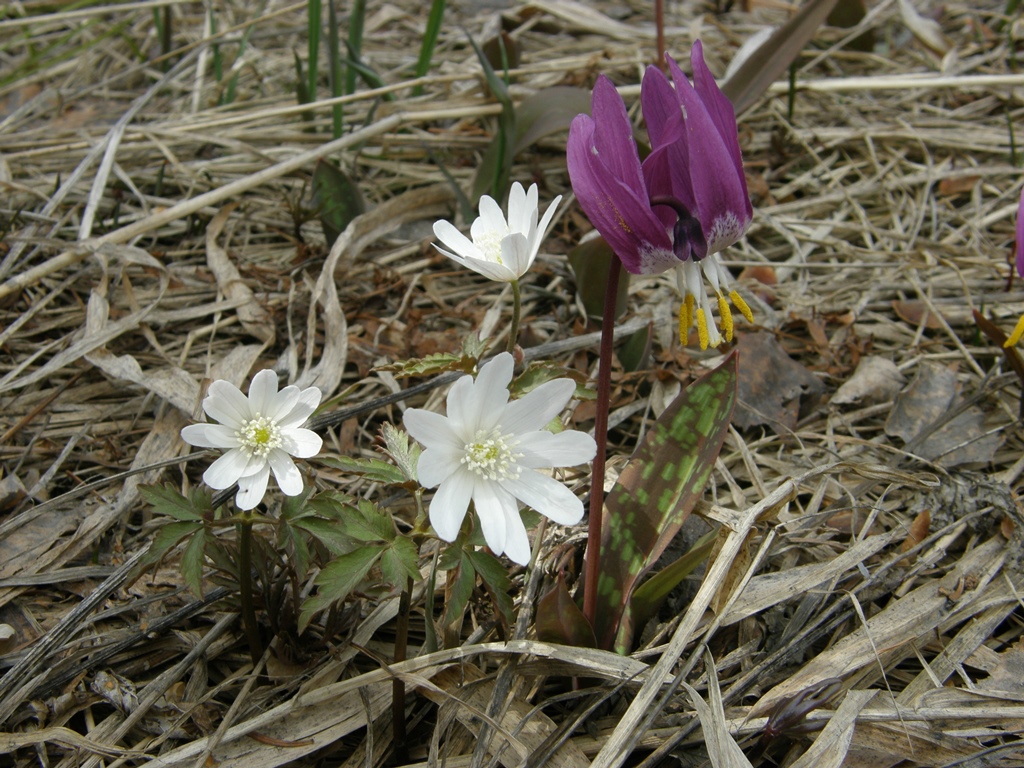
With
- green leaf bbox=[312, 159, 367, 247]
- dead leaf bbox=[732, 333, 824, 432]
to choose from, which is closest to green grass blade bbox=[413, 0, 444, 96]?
green leaf bbox=[312, 159, 367, 247]

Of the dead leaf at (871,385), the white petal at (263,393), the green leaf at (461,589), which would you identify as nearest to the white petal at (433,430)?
the green leaf at (461,589)

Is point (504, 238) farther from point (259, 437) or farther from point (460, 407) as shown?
point (259, 437)

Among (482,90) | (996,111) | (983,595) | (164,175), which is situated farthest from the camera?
(996,111)

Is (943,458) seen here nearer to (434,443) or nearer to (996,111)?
(434,443)

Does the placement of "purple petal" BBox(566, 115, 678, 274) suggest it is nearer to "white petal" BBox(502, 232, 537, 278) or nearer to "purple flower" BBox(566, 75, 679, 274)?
"purple flower" BBox(566, 75, 679, 274)

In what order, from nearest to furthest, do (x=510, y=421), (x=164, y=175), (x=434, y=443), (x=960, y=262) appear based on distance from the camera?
(x=434, y=443) < (x=510, y=421) < (x=960, y=262) < (x=164, y=175)

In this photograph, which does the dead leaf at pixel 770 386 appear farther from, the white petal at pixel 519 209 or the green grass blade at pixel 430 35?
the green grass blade at pixel 430 35

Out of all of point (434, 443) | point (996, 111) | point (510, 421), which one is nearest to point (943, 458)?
point (510, 421)
